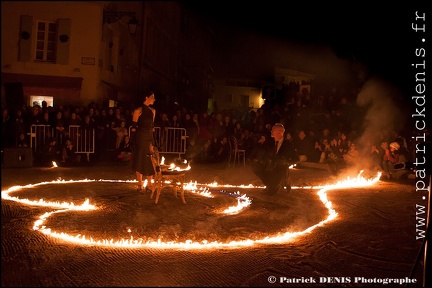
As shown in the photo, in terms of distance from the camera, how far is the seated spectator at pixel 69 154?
14.7 meters

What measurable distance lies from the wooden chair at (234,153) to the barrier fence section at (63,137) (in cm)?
469

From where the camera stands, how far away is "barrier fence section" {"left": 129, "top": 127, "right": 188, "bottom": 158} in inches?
627

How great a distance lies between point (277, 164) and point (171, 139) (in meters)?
6.95

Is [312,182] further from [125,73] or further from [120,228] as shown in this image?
[125,73]

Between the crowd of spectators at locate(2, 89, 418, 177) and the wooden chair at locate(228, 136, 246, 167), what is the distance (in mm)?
250

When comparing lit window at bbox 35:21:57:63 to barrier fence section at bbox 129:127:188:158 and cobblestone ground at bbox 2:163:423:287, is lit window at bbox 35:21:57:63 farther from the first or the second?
cobblestone ground at bbox 2:163:423:287

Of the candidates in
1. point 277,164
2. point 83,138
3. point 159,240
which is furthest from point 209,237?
point 83,138

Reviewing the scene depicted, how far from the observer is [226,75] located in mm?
51562

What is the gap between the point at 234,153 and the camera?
1558cm

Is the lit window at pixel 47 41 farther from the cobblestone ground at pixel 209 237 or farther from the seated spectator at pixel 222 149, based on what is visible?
the cobblestone ground at pixel 209 237

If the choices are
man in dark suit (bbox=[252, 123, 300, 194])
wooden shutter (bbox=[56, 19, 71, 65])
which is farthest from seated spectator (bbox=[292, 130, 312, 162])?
wooden shutter (bbox=[56, 19, 71, 65])

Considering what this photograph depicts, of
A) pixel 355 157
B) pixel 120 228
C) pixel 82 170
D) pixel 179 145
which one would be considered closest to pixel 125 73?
pixel 179 145

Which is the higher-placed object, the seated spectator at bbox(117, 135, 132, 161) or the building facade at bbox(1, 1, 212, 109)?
the building facade at bbox(1, 1, 212, 109)

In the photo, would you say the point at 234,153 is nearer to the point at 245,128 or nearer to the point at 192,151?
the point at 192,151
